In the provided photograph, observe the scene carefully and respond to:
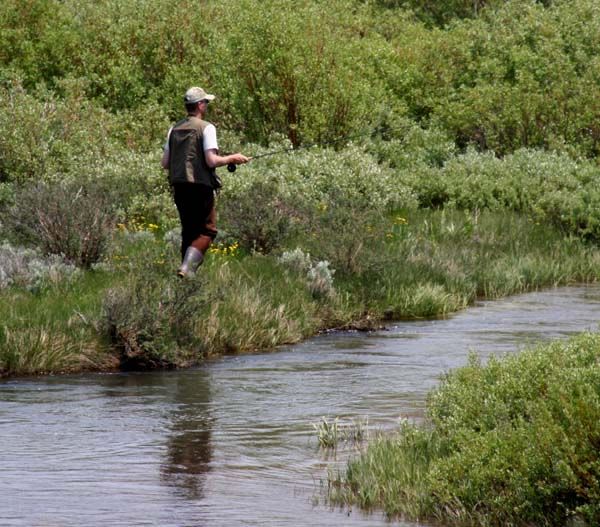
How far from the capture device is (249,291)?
14.2m

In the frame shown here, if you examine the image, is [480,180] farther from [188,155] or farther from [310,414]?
[310,414]

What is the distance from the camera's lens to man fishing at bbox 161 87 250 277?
44.1 feet

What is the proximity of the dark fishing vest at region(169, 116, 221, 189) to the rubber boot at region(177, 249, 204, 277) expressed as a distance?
63 centimetres

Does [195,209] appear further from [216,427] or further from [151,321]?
[216,427]

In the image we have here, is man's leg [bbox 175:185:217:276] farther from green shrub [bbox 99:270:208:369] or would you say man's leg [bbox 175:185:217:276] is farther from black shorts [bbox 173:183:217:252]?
green shrub [bbox 99:270:208:369]

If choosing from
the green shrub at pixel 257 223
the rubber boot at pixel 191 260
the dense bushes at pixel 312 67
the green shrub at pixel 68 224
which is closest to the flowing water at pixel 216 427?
the rubber boot at pixel 191 260

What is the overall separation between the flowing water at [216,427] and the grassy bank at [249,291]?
0.27 meters

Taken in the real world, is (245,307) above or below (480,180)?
below

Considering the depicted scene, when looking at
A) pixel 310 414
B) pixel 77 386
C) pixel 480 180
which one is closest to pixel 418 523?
pixel 310 414

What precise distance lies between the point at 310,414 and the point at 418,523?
2984 mm

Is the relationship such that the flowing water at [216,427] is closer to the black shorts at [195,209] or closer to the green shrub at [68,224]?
the black shorts at [195,209]


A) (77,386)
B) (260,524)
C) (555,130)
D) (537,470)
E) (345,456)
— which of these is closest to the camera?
(537,470)

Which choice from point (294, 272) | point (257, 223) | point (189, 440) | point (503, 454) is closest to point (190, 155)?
point (294, 272)

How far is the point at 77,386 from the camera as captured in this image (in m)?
11.6
